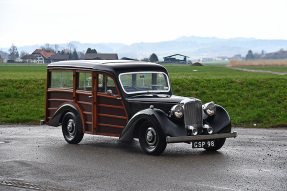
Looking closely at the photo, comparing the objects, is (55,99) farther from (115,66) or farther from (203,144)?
(203,144)

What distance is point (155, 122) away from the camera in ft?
31.2

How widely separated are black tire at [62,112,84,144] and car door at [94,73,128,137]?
0.58 metres

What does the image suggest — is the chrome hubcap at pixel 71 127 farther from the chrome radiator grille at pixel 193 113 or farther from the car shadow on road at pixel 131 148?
the chrome radiator grille at pixel 193 113

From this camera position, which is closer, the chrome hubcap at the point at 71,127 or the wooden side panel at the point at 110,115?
the wooden side panel at the point at 110,115

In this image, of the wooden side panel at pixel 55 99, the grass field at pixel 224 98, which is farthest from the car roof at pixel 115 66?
the grass field at pixel 224 98

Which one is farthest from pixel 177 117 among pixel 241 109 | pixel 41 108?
pixel 41 108

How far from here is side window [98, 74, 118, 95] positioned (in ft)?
35.5

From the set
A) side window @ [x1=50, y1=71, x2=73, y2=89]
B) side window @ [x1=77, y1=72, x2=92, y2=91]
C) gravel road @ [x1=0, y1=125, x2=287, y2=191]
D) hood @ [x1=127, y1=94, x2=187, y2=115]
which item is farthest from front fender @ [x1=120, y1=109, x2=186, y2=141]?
side window @ [x1=50, y1=71, x2=73, y2=89]

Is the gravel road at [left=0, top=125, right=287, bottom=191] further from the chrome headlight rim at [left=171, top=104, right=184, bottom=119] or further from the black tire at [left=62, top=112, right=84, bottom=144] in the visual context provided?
the chrome headlight rim at [left=171, top=104, right=184, bottom=119]

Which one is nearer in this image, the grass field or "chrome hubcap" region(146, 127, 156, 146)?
"chrome hubcap" region(146, 127, 156, 146)

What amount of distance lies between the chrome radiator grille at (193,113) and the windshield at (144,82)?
1.53m

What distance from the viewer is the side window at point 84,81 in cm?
1129

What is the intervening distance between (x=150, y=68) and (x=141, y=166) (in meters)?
3.29

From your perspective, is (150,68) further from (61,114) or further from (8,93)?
(8,93)
